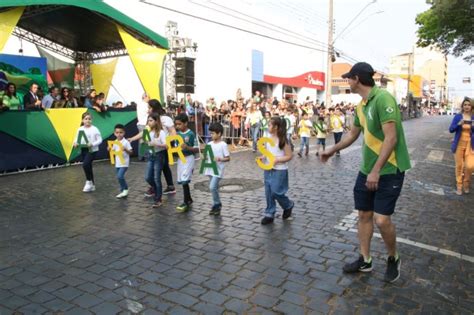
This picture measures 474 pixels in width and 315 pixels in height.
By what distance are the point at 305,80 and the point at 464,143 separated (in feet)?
89.4

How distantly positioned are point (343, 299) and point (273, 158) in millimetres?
2499

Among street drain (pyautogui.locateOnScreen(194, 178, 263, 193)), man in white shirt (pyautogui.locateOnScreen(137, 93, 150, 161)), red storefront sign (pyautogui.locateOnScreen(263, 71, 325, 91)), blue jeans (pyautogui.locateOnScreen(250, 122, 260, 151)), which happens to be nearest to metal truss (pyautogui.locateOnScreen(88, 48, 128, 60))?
man in white shirt (pyautogui.locateOnScreen(137, 93, 150, 161))

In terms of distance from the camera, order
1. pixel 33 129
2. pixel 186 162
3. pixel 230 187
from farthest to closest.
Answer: pixel 33 129
pixel 230 187
pixel 186 162

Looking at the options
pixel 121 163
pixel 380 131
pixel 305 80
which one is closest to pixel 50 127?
pixel 121 163

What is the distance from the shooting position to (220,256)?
4.62 m

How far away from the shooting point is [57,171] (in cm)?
1042

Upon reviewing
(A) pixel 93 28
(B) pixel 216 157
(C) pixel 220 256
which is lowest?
(C) pixel 220 256

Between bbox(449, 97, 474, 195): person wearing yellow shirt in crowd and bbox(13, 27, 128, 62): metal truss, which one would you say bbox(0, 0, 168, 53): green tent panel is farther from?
bbox(449, 97, 474, 195): person wearing yellow shirt in crowd

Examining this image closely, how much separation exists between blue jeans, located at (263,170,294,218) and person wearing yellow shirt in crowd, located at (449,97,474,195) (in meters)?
4.08

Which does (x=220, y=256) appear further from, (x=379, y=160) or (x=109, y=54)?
(x=109, y=54)

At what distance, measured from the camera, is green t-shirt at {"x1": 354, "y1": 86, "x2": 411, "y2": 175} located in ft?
12.0

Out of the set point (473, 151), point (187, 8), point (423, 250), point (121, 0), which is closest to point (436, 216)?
point (423, 250)

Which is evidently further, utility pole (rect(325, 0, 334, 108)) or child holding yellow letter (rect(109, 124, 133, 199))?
utility pole (rect(325, 0, 334, 108))

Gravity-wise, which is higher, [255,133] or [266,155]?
[266,155]
